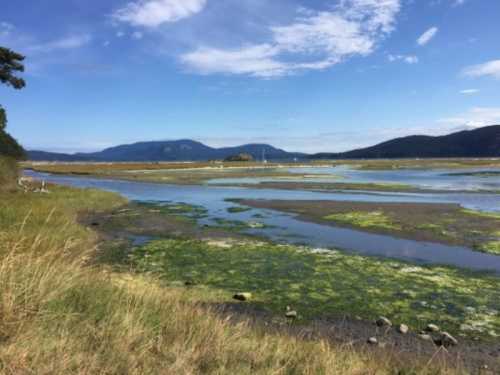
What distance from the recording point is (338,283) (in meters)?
11.3

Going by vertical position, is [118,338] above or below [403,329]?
above

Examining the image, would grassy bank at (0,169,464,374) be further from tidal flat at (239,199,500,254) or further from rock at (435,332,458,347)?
tidal flat at (239,199,500,254)

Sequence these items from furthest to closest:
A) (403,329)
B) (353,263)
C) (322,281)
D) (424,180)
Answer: (424,180)
(353,263)
(322,281)
(403,329)

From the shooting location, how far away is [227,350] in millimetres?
5141

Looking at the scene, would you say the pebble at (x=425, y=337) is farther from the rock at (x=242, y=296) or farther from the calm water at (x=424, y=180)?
the calm water at (x=424, y=180)

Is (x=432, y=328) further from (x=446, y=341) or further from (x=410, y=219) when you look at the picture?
(x=410, y=219)

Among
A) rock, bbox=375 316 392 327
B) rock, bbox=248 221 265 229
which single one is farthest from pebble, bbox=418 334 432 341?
rock, bbox=248 221 265 229

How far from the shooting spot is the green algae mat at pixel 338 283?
9.17 m

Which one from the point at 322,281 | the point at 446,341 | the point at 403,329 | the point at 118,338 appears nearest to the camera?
the point at 118,338

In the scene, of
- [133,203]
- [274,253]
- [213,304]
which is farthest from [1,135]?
[213,304]

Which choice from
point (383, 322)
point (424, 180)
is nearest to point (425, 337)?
point (383, 322)

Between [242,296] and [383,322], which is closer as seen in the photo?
[383,322]

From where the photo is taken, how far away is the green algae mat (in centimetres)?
917

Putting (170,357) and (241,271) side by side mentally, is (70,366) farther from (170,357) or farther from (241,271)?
(241,271)
